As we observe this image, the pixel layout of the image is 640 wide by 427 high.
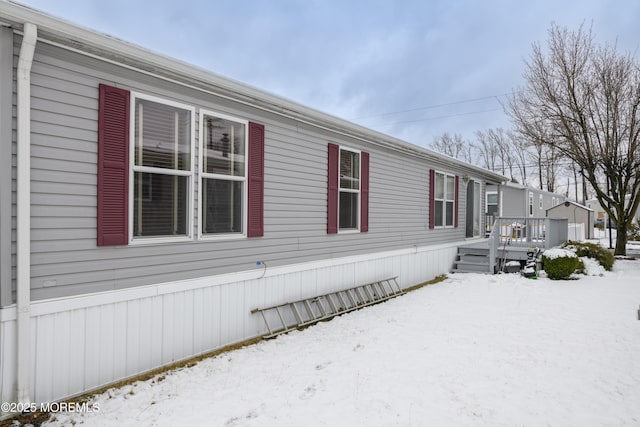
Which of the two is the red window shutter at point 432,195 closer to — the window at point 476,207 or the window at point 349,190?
the window at point 476,207

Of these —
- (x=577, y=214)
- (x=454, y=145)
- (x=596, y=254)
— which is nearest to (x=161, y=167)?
(x=596, y=254)

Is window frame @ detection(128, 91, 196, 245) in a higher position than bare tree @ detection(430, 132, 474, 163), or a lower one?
lower

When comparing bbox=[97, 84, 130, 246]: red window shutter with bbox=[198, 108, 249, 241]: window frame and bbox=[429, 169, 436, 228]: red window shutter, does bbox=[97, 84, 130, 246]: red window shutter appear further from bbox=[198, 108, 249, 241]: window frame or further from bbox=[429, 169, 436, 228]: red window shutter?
bbox=[429, 169, 436, 228]: red window shutter

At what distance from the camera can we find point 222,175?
4.70m

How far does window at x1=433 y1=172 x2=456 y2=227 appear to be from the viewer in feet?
32.9

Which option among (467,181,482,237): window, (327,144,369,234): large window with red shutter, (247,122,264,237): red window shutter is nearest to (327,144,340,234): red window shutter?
(327,144,369,234): large window with red shutter

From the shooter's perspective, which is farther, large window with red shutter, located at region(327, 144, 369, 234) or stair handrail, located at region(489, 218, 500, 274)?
stair handrail, located at region(489, 218, 500, 274)

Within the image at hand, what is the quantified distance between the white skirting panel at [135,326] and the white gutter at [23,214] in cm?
8

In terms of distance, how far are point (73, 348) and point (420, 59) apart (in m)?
44.6

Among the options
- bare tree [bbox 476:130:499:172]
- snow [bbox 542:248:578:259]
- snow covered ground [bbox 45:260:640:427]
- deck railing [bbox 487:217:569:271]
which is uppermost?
bare tree [bbox 476:130:499:172]


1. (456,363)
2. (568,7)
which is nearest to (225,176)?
(456,363)

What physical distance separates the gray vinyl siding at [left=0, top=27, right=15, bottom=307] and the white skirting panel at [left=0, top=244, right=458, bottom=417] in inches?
10.1

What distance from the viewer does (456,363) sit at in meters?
4.21

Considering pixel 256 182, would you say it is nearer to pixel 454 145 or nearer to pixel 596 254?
pixel 596 254
